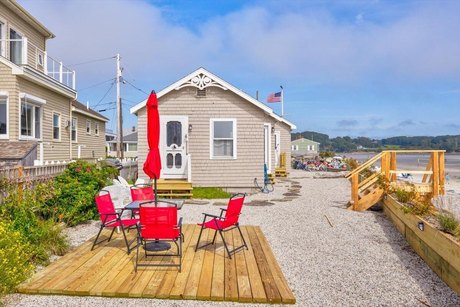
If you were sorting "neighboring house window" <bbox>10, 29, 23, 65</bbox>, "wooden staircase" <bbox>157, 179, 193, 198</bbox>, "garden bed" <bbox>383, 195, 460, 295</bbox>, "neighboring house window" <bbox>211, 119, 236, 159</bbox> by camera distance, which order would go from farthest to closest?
"neighboring house window" <bbox>10, 29, 23, 65</bbox> → "neighboring house window" <bbox>211, 119, 236, 159</bbox> → "wooden staircase" <bbox>157, 179, 193, 198</bbox> → "garden bed" <bbox>383, 195, 460, 295</bbox>

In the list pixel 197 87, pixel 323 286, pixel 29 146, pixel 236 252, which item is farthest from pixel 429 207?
pixel 29 146

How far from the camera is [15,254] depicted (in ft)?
13.8

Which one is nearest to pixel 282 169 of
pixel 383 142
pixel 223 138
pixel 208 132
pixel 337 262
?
pixel 223 138

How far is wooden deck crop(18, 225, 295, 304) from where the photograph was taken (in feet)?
13.5

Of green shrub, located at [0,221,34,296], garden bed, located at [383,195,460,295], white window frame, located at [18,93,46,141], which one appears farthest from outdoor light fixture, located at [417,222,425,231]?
white window frame, located at [18,93,46,141]

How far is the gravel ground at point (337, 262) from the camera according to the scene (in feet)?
13.6

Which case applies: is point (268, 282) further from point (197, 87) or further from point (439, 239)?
point (197, 87)

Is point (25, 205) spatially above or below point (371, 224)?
above

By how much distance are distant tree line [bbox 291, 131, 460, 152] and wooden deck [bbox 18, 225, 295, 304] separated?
308 feet

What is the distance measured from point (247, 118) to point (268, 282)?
980 centimetres

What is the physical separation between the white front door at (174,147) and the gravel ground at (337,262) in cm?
359

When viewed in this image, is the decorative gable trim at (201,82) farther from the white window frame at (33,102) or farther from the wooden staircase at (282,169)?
the wooden staircase at (282,169)

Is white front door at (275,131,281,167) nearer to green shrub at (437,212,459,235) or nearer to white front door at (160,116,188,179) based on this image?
white front door at (160,116,188,179)

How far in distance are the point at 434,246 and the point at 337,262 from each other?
4.69ft
